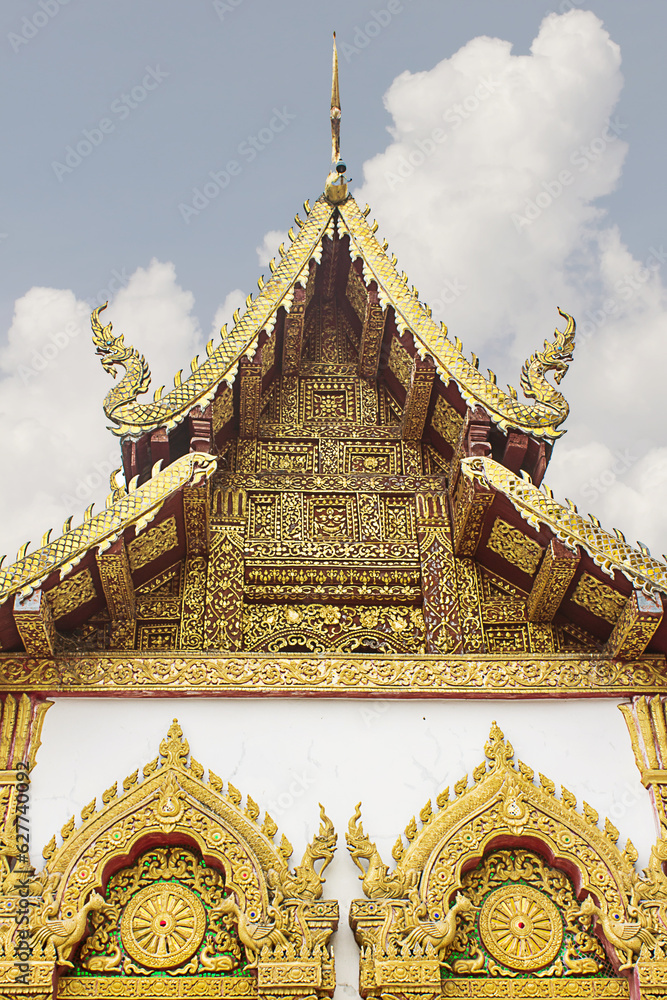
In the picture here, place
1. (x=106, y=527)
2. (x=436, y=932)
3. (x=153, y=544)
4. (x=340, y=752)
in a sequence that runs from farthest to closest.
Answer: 1. (x=153, y=544)
2. (x=106, y=527)
3. (x=340, y=752)
4. (x=436, y=932)

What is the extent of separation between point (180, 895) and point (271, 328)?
13.4 ft

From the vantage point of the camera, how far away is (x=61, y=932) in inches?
210

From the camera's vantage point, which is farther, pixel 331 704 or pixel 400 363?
pixel 400 363

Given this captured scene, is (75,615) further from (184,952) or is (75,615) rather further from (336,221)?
(336,221)

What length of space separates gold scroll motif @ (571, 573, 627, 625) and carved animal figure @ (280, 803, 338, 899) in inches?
91.7

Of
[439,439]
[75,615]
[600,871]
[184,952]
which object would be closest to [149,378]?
[75,615]

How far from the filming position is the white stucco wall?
19.2 feet

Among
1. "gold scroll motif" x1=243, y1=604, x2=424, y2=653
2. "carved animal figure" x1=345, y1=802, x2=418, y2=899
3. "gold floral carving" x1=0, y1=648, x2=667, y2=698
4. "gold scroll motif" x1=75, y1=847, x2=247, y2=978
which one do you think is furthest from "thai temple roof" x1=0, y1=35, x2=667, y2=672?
"carved animal figure" x1=345, y1=802, x2=418, y2=899

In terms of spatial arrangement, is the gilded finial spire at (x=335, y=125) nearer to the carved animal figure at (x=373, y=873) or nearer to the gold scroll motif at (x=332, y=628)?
the gold scroll motif at (x=332, y=628)

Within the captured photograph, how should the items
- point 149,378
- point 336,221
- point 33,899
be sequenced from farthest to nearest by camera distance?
point 336,221, point 149,378, point 33,899

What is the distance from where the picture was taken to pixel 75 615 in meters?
6.63

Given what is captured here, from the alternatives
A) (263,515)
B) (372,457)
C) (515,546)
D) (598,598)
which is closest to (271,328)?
(372,457)

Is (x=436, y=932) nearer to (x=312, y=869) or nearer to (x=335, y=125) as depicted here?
(x=312, y=869)

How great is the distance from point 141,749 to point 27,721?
0.72 meters
